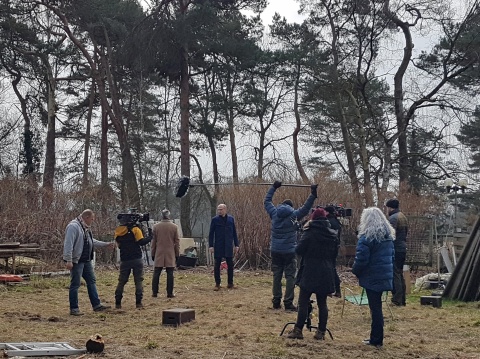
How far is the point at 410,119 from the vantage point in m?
24.4

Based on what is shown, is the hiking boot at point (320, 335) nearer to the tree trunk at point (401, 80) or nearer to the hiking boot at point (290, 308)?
the hiking boot at point (290, 308)

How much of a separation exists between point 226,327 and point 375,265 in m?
2.35

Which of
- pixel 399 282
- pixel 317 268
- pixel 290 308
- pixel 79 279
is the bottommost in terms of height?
pixel 290 308

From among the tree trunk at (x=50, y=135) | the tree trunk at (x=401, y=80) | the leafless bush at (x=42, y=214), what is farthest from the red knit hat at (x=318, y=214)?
the tree trunk at (x=50, y=135)

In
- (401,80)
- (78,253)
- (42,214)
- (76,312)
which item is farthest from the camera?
(401,80)

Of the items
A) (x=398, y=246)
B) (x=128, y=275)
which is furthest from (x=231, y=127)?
(x=128, y=275)

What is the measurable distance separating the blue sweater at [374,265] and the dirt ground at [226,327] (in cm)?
74

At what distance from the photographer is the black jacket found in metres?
7.91

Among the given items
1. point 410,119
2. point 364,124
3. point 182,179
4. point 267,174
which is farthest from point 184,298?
point 364,124

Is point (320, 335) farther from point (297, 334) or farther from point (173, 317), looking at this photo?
point (173, 317)

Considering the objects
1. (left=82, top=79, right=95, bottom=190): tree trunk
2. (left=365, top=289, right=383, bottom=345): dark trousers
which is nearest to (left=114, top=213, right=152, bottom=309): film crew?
(left=365, top=289, right=383, bottom=345): dark trousers

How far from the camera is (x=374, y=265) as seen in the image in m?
7.78

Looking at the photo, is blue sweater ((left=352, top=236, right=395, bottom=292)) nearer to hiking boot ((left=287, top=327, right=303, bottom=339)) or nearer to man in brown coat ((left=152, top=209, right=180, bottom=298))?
hiking boot ((left=287, top=327, right=303, bottom=339))

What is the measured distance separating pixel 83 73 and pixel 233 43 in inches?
268
